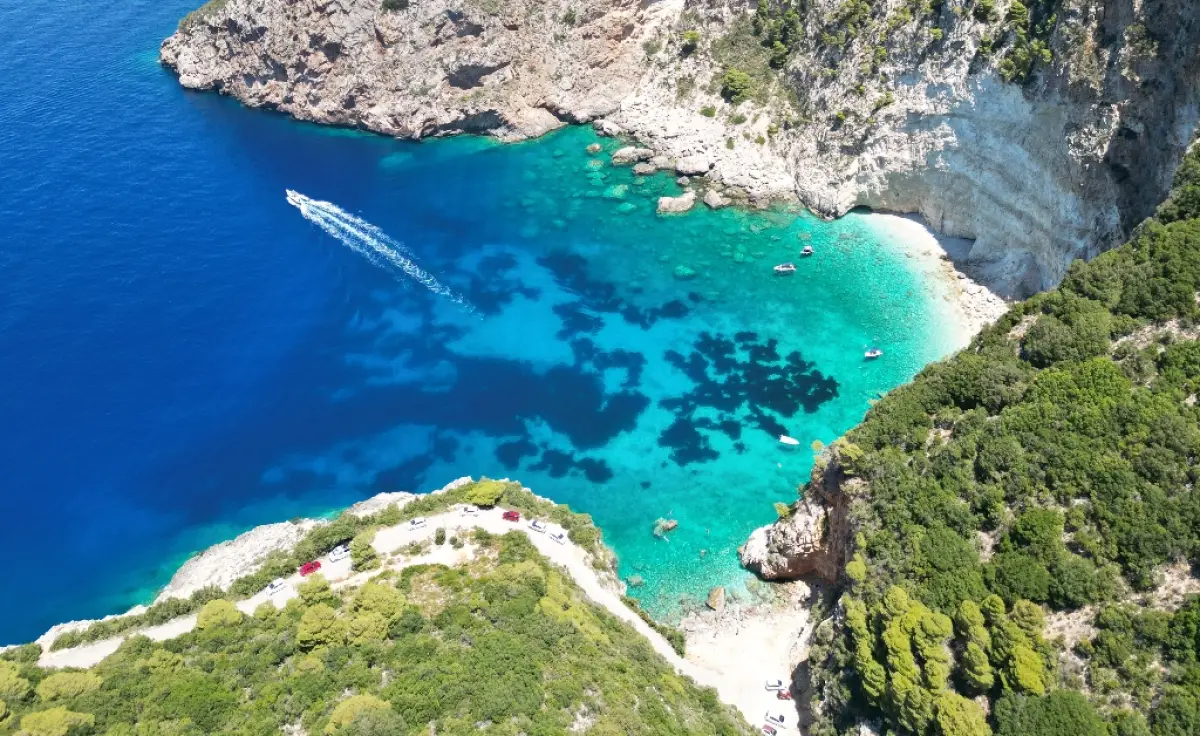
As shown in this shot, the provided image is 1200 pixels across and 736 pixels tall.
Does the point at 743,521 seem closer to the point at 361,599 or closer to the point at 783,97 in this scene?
the point at 361,599

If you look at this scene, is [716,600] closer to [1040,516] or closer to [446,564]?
[446,564]

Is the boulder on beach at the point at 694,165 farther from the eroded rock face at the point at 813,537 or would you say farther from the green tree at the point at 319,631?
the green tree at the point at 319,631

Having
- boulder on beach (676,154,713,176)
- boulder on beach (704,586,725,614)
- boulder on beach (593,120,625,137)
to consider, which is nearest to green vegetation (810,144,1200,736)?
boulder on beach (704,586,725,614)

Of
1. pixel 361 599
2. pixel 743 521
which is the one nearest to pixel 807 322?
pixel 743 521

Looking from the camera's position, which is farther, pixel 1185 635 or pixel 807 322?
pixel 807 322

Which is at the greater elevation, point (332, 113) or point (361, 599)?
point (332, 113)

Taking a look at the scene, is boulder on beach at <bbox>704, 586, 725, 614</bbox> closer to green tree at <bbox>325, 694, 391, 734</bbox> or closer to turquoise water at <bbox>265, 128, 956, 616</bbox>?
turquoise water at <bbox>265, 128, 956, 616</bbox>
